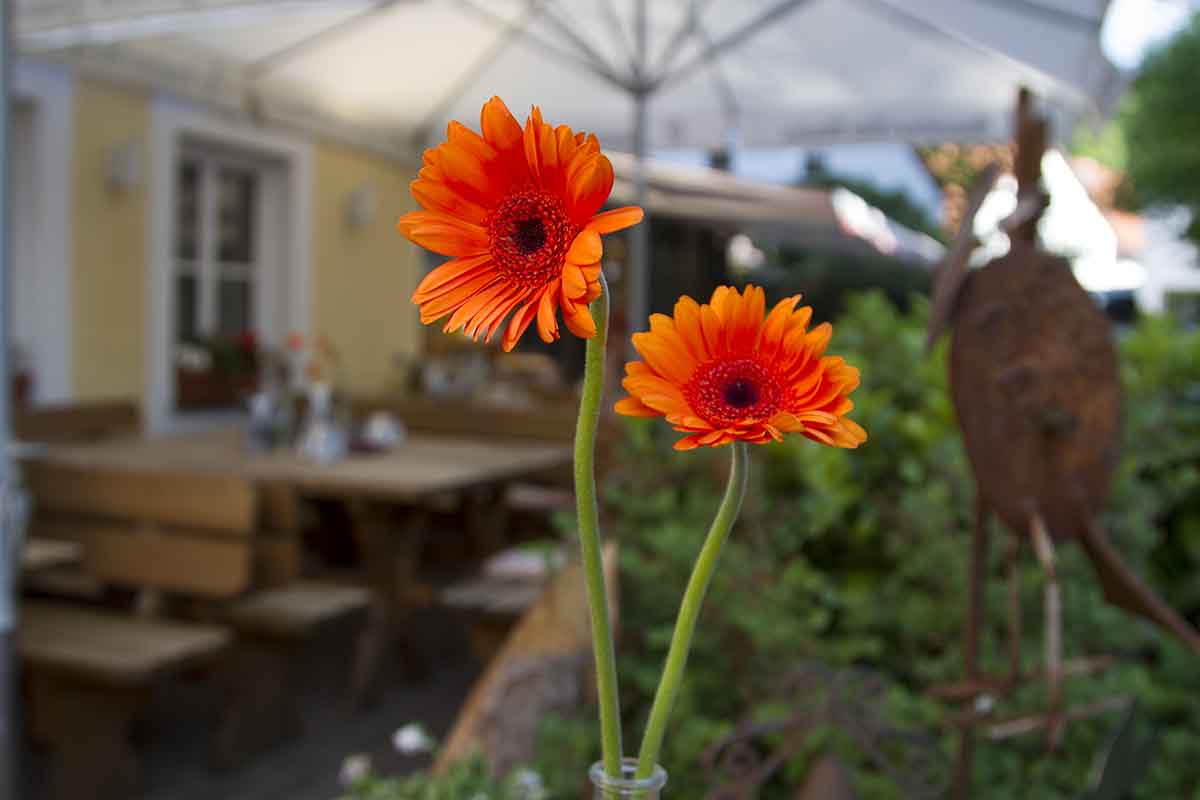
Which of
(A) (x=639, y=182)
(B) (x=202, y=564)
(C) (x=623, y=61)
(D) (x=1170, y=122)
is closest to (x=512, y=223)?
(B) (x=202, y=564)

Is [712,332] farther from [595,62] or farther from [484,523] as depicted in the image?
[484,523]

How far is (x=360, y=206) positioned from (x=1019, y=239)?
6.42 metres

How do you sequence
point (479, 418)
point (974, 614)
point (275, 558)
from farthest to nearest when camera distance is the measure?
point (479, 418), point (275, 558), point (974, 614)

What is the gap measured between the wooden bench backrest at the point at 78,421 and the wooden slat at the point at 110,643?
1.16 m

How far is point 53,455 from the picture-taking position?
4.31 metres

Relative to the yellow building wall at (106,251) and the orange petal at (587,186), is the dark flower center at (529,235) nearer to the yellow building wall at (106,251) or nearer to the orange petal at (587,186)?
the orange petal at (587,186)

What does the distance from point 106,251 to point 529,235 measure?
5.53 m

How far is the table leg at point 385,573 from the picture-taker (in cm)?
429

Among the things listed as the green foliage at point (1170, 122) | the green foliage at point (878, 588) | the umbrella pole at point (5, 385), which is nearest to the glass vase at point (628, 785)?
the green foliage at point (878, 588)

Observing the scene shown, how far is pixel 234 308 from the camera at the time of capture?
21.5ft

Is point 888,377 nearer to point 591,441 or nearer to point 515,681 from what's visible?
point 515,681

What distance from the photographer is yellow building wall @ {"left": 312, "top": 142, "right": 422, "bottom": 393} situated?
7.01 meters

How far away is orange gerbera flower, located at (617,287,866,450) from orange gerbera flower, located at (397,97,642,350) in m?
0.06

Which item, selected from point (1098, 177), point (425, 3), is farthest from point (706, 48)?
point (1098, 177)
